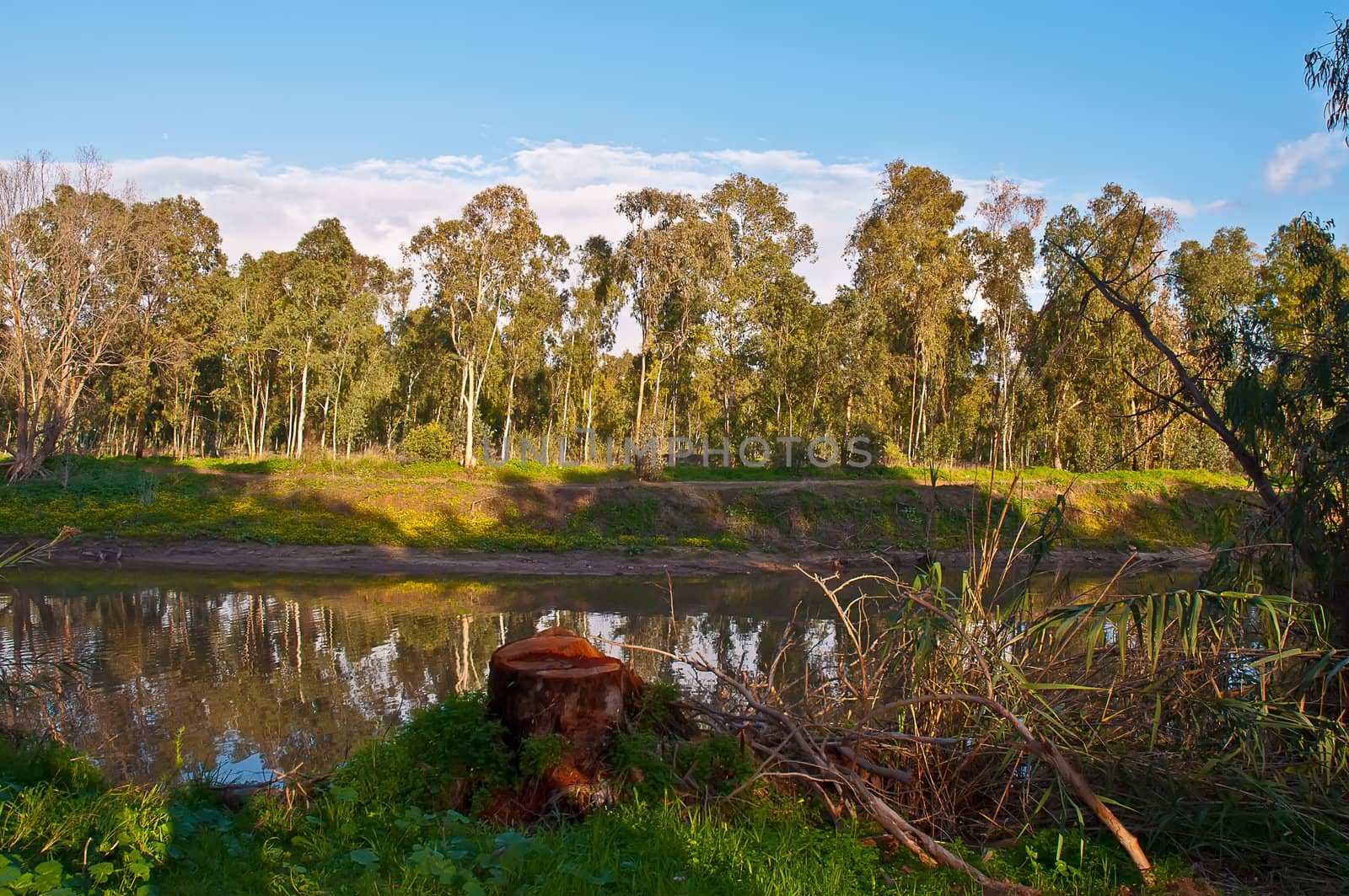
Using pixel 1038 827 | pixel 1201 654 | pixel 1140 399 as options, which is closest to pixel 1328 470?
pixel 1201 654

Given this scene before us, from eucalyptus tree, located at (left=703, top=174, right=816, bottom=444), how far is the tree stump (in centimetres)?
2983

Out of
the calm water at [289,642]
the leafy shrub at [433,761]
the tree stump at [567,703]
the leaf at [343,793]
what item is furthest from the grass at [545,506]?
the leaf at [343,793]

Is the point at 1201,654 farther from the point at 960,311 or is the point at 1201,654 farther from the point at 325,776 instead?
the point at 960,311

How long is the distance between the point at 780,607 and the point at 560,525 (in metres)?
10.4

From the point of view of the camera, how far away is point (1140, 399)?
7867 mm

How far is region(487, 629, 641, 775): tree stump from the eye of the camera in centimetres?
528

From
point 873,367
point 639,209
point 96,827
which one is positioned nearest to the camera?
point 96,827

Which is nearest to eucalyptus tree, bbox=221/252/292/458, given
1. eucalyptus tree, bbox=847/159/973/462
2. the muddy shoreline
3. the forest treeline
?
the forest treeline

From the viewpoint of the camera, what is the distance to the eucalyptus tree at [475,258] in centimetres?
3134

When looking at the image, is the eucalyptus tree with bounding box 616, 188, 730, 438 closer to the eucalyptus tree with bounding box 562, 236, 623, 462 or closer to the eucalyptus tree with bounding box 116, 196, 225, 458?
the eucalyptus tree with bounding box 562, 236, 623, 462

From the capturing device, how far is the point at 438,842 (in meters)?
4.28

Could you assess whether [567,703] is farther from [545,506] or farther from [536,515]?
[545,506]

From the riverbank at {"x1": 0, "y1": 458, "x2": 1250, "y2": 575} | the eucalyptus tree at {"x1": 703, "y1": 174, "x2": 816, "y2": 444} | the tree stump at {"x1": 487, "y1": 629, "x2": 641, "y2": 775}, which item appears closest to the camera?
the tree stump at {"x1": 487, "y1": 629, "x2": 641, "y2": 775}

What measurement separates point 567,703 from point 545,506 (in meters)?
23.0
